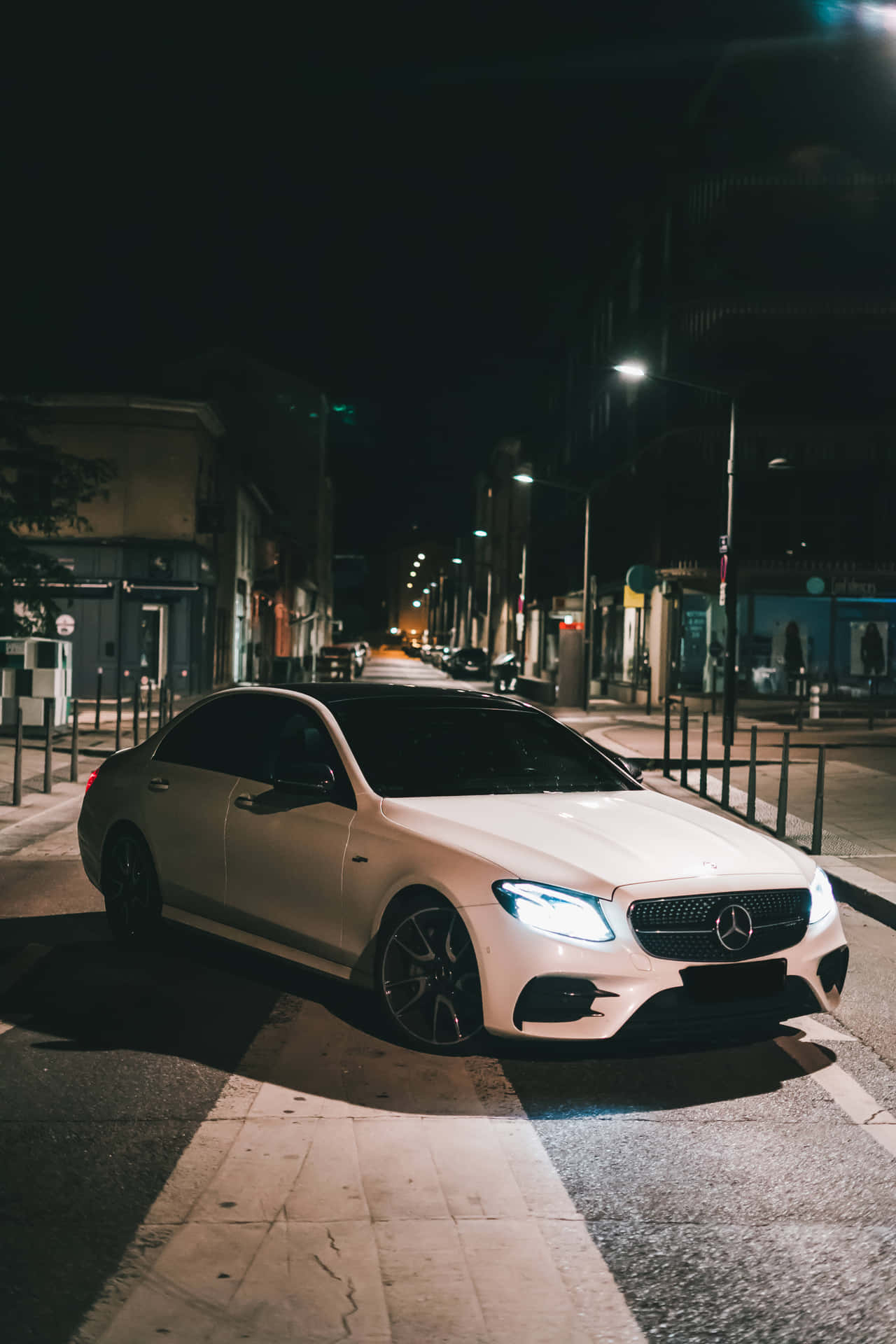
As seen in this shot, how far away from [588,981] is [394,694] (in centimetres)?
223

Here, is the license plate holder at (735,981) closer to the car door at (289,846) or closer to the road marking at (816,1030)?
the road marking at (816,1030)

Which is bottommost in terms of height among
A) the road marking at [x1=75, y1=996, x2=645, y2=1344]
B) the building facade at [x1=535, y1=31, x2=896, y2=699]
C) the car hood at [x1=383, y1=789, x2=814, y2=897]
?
the road marking at [x1=75, y1=996, x2=645, y2=1344]

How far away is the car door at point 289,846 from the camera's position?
5.86 meters

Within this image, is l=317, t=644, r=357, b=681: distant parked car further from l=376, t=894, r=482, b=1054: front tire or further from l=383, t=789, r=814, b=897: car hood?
l=376, t=894, r=482, b=1054: front tire

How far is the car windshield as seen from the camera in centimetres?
613

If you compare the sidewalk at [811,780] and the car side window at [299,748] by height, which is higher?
the car side window at [299,748]

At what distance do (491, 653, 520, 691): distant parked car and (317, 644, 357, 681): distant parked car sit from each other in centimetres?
642

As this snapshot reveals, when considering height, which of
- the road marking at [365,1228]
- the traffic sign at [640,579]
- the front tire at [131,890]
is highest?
the traffic sign at [640,579]

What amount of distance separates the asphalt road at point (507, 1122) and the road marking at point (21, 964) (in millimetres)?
27

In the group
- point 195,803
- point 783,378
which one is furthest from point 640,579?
point 195,803

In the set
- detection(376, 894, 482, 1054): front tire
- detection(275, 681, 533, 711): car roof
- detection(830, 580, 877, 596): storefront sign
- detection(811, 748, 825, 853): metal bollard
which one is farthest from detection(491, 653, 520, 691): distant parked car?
detection(376, 894, 482, 1054): front tire

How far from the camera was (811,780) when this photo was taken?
17.5 meters

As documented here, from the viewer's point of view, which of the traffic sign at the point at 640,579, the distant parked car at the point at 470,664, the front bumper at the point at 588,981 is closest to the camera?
the front bumper at the point at 588,981

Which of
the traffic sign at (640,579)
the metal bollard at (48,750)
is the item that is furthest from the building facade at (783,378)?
the metal bollard at (48,750)
